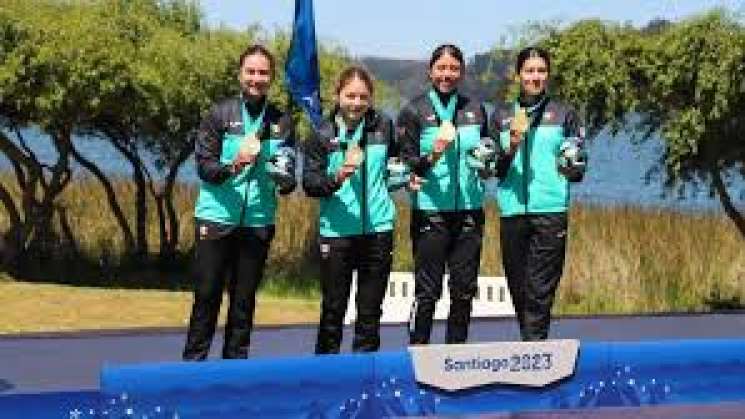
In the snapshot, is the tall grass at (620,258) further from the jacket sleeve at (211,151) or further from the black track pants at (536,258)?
the jacket sleeve at (211,151)

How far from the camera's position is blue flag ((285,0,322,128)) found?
7.05 metres

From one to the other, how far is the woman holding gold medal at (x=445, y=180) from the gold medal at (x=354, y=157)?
0.33 m

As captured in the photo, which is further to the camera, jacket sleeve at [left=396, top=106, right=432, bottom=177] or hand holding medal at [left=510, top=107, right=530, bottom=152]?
hand holding medal at [left=510, top=107, right=530, bottom=152]

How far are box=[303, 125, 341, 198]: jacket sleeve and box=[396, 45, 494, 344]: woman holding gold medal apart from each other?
0.43m

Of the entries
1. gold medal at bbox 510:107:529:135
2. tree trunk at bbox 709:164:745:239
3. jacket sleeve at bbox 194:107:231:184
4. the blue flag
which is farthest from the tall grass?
jacket sleeve at bbox 194:107:231:184

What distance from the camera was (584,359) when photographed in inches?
230

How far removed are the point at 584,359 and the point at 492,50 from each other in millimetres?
7428

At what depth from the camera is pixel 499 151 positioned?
6.29 metres

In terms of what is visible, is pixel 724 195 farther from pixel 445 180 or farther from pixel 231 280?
pixel 231 280

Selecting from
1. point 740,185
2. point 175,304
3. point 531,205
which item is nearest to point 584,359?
point 531,205

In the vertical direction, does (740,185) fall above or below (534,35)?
below

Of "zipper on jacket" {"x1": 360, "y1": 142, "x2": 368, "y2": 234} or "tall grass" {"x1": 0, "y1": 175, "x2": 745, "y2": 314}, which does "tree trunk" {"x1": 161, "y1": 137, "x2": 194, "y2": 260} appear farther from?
"zipper on jacket" {"x1": 360, "y1": 142, "x2": 368, "y2": 234}

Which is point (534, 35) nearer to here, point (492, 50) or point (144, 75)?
point (492, 50)

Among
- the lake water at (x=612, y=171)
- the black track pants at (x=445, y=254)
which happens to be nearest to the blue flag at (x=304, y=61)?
the black track pants at (x=445, y=254)
